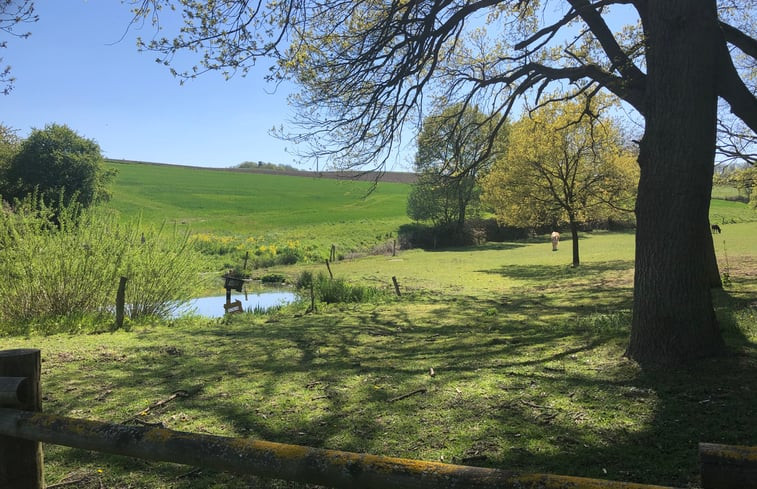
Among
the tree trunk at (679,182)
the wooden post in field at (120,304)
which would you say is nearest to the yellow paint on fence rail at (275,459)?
the tree trunk at (679,182)

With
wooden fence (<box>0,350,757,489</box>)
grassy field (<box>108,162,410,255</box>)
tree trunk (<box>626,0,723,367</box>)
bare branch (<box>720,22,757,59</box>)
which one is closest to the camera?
wooden fence (<box>0,350,757,489</box>)

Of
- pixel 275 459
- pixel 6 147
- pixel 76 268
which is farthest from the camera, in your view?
pixel 6 147

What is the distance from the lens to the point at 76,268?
35.2 feet

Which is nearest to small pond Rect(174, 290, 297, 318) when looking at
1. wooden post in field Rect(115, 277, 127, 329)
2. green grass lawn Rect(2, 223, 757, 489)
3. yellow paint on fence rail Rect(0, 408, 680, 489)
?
wooden post in field Rect(115, 277, 127, 329)

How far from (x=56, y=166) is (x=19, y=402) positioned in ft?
125

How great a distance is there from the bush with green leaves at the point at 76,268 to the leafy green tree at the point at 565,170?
1672 centimetres

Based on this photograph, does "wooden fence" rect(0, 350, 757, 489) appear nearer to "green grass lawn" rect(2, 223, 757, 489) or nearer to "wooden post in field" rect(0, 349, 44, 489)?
"wooden post in field" rect(0, 349, 44, 489)

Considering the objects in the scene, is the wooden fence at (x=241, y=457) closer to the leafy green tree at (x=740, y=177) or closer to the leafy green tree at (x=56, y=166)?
the leafy green tree at (x=740, y=177)

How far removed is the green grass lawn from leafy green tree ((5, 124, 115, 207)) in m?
28.2

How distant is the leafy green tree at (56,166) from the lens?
32531 mm

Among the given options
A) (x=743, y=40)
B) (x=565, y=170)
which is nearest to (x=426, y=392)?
(x=743, y=40)

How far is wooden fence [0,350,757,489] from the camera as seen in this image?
5.07ft

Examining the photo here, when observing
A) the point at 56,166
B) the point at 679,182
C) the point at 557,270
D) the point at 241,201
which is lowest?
the point at 557,270

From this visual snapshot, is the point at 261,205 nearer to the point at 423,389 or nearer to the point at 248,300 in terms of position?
the point at 248,300
